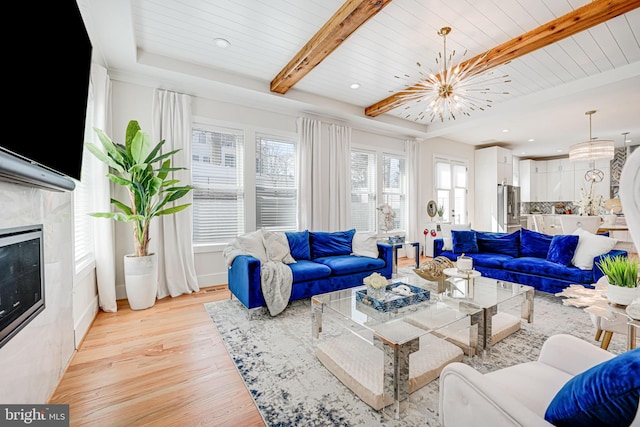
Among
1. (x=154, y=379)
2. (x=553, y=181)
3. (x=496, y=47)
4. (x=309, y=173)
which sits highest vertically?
(x=496, y=47)

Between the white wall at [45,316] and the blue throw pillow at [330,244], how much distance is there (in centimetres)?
248

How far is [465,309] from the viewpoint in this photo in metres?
2.01

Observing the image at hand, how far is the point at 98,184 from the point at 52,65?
6.81 feet

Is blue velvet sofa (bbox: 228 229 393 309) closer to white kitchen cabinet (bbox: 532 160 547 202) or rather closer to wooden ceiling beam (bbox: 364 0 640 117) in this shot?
wooden ceiling beam (bbox: 364 0 640 117)

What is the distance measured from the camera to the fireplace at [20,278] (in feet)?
3.81

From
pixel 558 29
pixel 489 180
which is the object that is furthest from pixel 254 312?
pixel 489 180

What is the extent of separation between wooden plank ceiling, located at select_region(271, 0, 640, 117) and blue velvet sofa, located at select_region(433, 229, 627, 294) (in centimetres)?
225

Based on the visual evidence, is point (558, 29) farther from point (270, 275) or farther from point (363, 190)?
point (270, 275)

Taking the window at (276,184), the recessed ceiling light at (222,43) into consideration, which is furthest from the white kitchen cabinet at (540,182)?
the recessed ceiling light at (222,43)

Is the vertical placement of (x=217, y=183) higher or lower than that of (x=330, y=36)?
lower

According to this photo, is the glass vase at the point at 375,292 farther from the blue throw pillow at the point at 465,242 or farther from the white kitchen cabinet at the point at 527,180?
the white kitchen cabinet at the point at 527,180

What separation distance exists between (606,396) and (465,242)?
13.1 ft

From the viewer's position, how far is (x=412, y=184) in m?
5.99

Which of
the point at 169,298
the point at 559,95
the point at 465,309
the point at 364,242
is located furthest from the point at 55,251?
the point at 559,95
